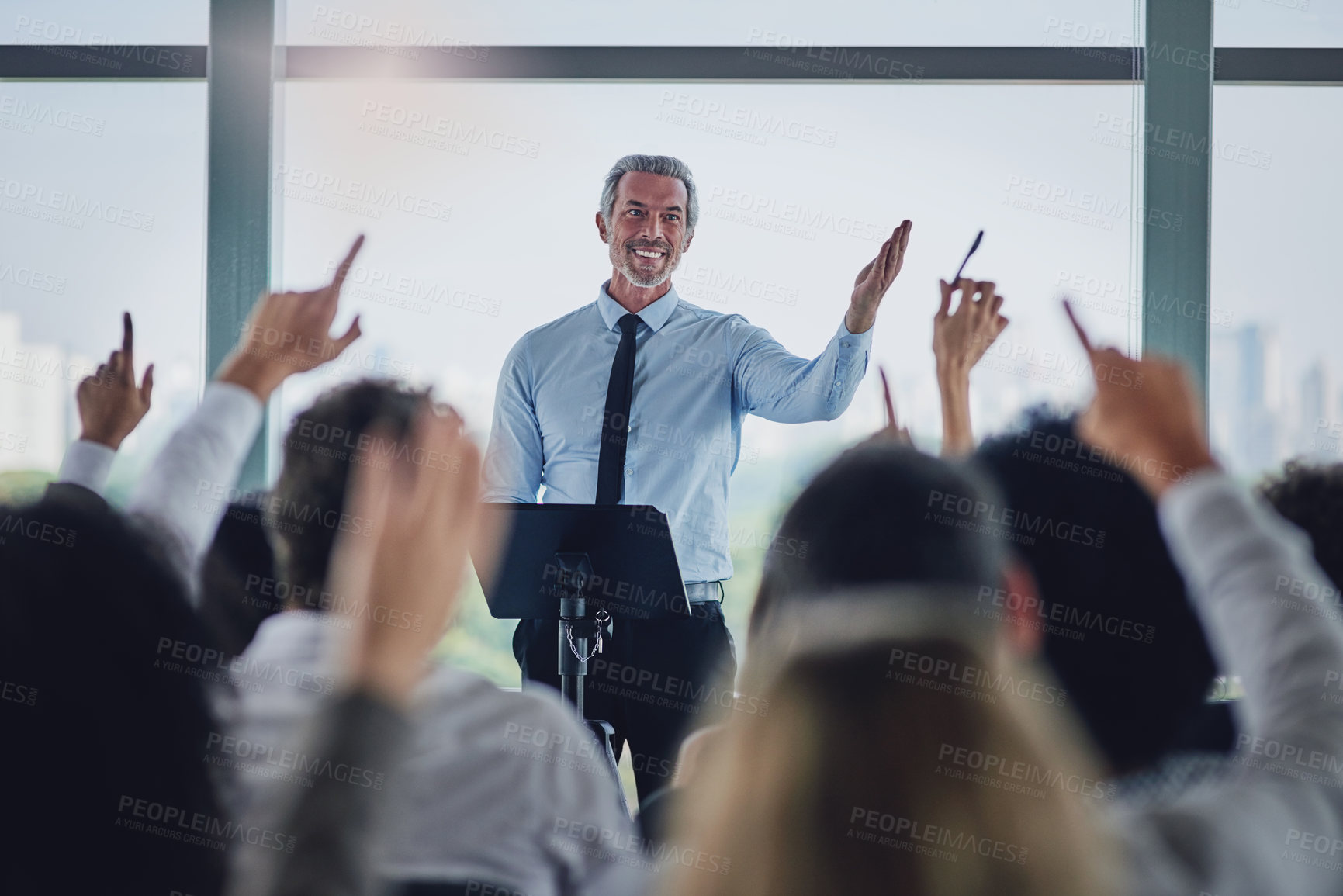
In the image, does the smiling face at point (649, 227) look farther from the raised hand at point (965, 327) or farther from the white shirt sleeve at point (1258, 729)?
the white shirt sleeve at point (1258, 729)

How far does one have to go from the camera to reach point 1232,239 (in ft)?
9.73

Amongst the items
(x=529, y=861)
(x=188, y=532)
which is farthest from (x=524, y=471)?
(x=529, y=861)

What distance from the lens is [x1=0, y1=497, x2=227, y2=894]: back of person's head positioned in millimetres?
665

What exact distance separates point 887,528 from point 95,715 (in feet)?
1.77

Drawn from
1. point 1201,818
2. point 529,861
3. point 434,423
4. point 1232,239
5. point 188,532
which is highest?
point 1232,239

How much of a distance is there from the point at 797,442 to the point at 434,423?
2.37 m

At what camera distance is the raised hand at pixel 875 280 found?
2.33 metres

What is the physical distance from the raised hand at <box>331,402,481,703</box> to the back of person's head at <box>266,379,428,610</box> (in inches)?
16.3

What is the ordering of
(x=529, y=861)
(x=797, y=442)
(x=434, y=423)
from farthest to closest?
(x=797, y=442)
(x=529, y=861)
(x=434, y=423)

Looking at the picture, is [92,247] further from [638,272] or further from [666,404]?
[666,404]

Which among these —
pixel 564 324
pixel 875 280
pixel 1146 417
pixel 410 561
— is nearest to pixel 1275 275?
pixel 875 280

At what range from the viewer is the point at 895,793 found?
24.2 inches

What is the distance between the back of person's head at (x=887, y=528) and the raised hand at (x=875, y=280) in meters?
1.69

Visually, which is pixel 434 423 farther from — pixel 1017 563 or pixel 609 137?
pixel 609 137
